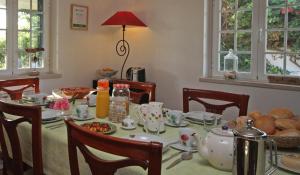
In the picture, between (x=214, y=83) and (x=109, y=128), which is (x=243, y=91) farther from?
(x=109, y=128)

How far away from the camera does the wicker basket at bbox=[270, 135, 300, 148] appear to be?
122 cm

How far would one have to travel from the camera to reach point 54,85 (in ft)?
11.7

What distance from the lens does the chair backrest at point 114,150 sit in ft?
2.68

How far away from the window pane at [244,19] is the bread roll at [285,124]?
6.00ft

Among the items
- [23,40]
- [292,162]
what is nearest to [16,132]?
[292,162]

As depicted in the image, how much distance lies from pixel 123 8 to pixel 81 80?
1.06 m

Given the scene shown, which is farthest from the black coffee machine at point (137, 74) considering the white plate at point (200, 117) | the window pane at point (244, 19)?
the white plate at point (200, 117)

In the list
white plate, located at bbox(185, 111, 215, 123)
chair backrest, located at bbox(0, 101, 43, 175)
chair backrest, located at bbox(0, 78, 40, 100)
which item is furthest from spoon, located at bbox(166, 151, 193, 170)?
chair backrest, located at bbox(0, 78, 40, 100)

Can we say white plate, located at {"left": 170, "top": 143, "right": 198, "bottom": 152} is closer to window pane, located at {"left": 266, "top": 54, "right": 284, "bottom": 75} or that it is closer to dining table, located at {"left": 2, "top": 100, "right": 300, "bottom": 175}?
dining table, located at {"left": 2, "top": 100, "right": 300, "bottom": 175}

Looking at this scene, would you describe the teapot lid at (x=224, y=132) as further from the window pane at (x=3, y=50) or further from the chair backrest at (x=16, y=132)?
the window pane at (x=3, y=50)

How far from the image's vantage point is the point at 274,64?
9.28 feet

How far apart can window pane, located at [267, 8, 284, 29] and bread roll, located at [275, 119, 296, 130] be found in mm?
1718

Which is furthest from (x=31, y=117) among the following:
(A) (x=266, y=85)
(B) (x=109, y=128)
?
(A) (x=266, y=85)

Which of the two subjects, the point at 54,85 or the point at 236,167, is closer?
the point at 236,167
